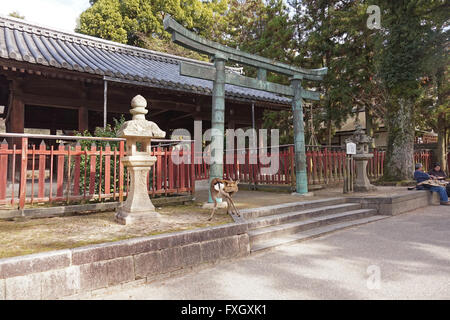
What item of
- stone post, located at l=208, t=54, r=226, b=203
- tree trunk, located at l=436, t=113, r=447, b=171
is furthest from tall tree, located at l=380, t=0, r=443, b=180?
stone post, located at l=208, t=54, r=226, b=203

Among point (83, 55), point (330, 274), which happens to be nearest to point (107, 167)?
point (330, 274)

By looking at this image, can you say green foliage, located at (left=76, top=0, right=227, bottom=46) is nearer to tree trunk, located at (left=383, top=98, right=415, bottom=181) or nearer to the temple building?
the temple building

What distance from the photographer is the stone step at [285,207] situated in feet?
16.5

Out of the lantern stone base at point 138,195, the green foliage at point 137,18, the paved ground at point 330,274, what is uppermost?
the green foliage at point 137,18

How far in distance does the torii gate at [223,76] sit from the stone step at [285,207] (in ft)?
2.95

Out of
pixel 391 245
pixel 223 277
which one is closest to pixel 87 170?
pixel 223 277

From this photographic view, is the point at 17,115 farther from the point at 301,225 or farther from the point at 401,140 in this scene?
the point at 401,140

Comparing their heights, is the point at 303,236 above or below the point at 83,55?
below

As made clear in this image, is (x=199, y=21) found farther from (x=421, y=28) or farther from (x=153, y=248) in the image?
(x=153, y=248)

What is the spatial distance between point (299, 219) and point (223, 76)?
3263mm

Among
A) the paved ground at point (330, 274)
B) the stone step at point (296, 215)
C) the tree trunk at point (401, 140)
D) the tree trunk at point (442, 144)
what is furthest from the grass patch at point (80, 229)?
the tree trunk at point (442, 144)

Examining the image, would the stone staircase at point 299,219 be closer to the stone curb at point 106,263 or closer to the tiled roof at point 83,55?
the stone curb at point 106,263

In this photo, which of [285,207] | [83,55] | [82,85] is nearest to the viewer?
[285,207]

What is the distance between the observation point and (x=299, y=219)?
17.6ft
